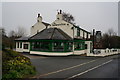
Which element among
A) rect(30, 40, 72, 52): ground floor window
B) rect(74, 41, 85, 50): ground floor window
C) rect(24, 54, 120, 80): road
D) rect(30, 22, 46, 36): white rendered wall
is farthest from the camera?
rect(30, 22, 46, 36): white rendered wall

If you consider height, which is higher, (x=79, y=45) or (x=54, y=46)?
(x=79, y=45)

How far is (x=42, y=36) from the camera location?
25.6m

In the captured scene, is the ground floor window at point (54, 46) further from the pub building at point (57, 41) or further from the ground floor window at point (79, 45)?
the ground floor window at point (79, 45)

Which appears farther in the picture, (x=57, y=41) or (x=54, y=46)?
(x=54, y=46)

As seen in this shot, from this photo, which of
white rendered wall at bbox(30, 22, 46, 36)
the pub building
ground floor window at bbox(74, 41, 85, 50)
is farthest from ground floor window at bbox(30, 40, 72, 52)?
white rendered wall at bbox(30, 22, 46, 36)

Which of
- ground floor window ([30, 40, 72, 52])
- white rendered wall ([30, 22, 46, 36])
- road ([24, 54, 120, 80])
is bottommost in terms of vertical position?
road ([24, 54, 120, 80])

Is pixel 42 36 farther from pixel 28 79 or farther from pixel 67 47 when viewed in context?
pixel 28 79

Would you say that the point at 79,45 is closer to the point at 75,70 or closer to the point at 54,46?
the point at 54,46

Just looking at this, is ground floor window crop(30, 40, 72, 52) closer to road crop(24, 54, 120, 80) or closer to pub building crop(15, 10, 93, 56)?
pub building crop(15, 10, 93, 56)

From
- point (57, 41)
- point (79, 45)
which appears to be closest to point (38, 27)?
point (57, 41)

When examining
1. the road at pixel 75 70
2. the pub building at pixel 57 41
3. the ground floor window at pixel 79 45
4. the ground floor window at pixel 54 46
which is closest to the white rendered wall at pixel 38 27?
the pub building at pixel 57 41

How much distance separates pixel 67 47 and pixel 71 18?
29.0 meters

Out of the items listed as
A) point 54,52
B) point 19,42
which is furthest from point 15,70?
point 19,42

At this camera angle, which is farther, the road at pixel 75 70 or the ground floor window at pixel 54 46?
the ground floor window at pixel 54 46
